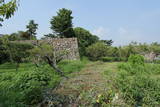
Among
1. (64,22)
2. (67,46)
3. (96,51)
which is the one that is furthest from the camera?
(64,22)

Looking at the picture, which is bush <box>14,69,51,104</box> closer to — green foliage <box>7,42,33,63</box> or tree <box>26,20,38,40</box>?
green foliage <box>7,42,33,63</box>

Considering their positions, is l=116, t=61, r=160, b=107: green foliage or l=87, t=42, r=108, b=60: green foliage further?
l=87, t=42, r=108, b=60: green foliage

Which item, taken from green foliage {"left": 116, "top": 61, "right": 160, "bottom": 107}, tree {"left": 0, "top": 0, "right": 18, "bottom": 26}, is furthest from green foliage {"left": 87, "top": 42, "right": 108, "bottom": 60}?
tree {"left": 0, "top": 0, "right": 18, "bottom": 26}

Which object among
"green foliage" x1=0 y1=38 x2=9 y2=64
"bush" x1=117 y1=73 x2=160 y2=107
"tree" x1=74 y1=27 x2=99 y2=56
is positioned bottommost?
"bush" x1=117 y1=73 x2=160 y2=107

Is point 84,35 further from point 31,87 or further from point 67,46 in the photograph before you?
point 31,87

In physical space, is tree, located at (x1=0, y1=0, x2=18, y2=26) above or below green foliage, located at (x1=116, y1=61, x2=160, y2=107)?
above

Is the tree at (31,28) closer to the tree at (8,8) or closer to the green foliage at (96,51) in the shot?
the green foliage at (96,51)

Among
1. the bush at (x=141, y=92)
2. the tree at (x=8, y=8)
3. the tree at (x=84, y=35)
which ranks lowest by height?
the bush at (x=141, y=92)

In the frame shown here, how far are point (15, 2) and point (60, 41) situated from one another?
1325cm

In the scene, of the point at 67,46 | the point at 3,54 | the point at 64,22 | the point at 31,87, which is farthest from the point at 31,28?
the point at 31,87

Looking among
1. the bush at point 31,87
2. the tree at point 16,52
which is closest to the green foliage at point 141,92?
the bush at point 31,87

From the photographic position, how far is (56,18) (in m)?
22.5

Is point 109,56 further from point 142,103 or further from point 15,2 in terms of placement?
point 15,2

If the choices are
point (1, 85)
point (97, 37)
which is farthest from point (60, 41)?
point (97, 37)
